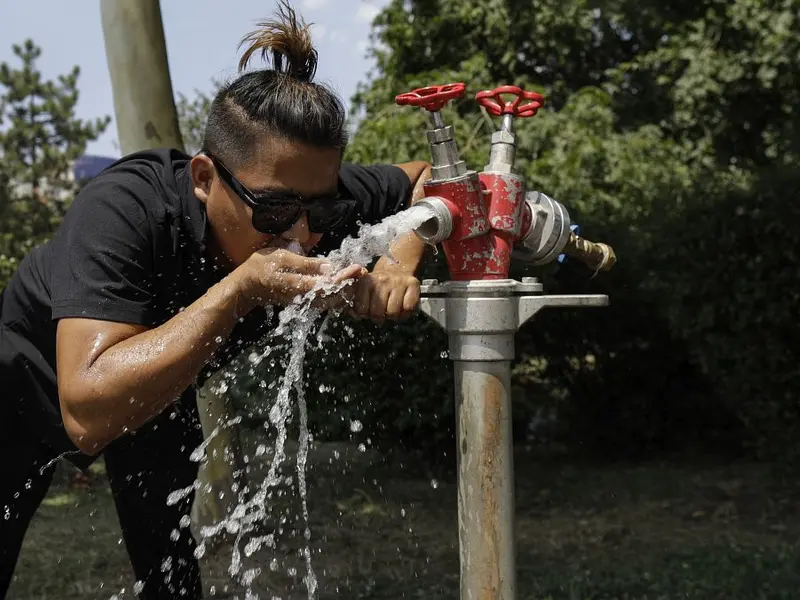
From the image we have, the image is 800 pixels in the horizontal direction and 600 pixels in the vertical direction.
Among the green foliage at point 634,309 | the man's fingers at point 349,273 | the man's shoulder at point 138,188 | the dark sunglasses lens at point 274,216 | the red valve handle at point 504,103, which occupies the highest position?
the red valve handle at point 504,103

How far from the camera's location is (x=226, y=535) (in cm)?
427

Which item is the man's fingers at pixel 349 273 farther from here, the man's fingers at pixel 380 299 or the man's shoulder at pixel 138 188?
the man's shoulder at pixel 138 188

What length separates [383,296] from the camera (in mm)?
1729

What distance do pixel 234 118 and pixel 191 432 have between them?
3.14 ft

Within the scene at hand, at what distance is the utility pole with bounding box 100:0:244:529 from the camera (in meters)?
4.03

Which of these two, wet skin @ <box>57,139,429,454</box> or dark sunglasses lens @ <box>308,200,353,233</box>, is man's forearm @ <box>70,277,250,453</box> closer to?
wet skin @ <box>57,139,429,454</box>

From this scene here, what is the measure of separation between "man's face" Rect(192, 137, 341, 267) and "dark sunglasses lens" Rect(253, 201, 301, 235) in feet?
0.06

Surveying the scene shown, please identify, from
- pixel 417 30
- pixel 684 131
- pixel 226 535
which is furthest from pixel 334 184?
pixel 684 131

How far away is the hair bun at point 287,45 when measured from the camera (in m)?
2.19

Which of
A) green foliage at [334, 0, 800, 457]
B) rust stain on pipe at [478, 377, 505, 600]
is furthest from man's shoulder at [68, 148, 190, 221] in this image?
green foliage at [334, 0, 800, 457]

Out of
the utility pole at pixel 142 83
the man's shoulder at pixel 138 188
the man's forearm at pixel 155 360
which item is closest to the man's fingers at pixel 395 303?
the man's forearm at pixel 155 360

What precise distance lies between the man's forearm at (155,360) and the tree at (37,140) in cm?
1006

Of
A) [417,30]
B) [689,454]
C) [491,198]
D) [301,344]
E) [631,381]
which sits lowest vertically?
[689,454]

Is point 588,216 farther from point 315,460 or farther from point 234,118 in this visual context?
point 234,118
